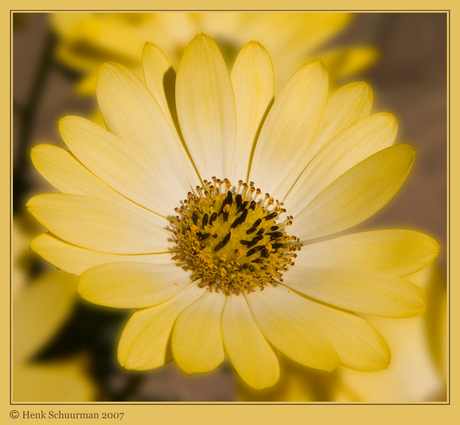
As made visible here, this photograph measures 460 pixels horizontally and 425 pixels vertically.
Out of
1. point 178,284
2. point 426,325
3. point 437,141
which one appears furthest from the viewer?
point 437,141

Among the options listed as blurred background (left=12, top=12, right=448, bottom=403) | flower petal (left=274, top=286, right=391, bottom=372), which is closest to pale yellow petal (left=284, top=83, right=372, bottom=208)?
blurred background (left=12, top=12, right=448, bottom=403)

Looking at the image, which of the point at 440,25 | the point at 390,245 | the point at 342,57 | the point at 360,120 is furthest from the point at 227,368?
the point at 440,25

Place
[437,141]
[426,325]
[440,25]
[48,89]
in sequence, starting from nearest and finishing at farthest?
1. [426,325]
2. [48,89]
3. [440,25]
4. [437,141]

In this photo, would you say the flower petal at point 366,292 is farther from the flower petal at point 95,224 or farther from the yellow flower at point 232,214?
the flower petal at point 95,224

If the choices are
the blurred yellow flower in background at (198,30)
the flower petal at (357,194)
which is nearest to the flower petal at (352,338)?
the flower petal at (357,194)

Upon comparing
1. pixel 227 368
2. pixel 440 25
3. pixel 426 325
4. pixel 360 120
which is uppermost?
pixel 440 25

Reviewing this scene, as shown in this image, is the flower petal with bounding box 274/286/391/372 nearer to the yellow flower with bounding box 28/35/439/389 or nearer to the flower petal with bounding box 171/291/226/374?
the yellow flower with bounding box 28/35/439/389

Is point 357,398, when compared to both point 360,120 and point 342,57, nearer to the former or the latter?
point 360,120
